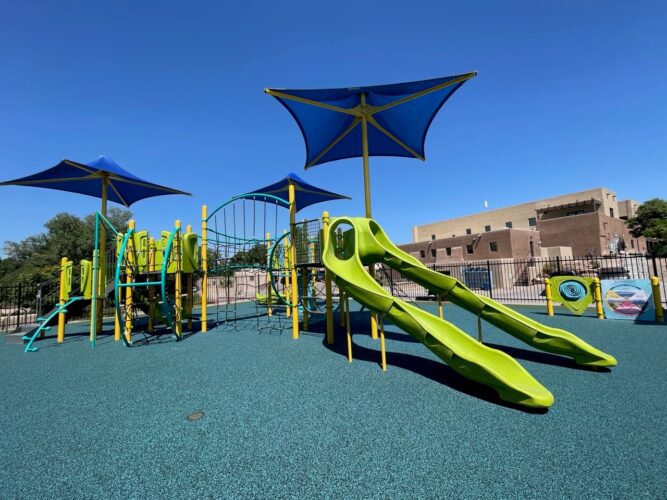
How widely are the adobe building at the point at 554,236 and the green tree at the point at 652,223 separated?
148 cm

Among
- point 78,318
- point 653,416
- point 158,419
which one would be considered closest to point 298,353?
point 158,419

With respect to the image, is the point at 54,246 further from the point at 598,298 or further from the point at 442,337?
the point at 598,298

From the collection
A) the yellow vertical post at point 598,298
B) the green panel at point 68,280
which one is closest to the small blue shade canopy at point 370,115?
the yellow vertical post at point 598,298

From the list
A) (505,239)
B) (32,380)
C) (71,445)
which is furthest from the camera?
(505,239)

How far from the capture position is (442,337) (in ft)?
14.5

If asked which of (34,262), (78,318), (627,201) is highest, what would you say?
(627,201)

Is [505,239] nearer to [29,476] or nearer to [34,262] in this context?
[29,476]

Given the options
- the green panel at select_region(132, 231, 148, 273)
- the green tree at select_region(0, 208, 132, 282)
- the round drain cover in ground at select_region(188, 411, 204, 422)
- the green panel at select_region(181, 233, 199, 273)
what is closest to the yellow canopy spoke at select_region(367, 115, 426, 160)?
the green panel at select_region(181, 233, 199, 273)

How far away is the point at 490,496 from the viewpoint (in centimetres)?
220

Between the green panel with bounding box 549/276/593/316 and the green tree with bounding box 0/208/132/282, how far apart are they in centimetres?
3361

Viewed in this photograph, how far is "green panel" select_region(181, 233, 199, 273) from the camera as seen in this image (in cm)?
879

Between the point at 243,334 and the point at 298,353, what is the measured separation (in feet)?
10.4

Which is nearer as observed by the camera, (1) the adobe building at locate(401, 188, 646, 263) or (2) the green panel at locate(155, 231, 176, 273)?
(2) the green panel at locate(155, 231, 176, 273)

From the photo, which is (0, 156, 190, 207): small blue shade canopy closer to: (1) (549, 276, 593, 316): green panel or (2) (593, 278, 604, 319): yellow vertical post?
(1) (549, 276, 593, 316): green panel
